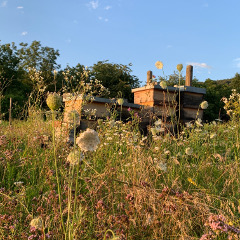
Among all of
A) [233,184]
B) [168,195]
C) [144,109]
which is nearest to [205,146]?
[233,184]

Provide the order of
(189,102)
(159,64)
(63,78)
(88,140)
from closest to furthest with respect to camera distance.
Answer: (88,140), (159,64), (189,102), (63,78)

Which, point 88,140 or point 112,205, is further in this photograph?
point 112,205

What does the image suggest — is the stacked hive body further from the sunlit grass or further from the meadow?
the meadow

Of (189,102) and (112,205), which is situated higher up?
(189,102)

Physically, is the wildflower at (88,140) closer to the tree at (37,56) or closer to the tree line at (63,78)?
the tree line at (63,78)

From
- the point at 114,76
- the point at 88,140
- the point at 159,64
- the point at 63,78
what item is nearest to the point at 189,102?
the point at 159,64

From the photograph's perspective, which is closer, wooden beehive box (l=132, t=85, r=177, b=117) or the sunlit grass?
the sunlit grass

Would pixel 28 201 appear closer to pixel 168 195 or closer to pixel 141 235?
pixel 141 235

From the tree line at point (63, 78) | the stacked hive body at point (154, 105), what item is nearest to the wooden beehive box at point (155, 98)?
the stacked hive body at point (154, 105)

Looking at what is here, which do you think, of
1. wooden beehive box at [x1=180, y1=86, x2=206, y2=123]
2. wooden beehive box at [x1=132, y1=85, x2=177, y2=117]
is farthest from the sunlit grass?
wooden beehive box at [x1=180, y1=86, x2=206, y2=123]

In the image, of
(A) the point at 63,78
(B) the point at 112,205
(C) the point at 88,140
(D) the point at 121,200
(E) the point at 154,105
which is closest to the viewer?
(C) the point at 88,140

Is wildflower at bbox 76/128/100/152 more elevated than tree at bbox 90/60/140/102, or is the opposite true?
tree at bbox 90/60/140/102

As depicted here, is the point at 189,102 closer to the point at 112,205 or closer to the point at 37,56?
the point at 112,205

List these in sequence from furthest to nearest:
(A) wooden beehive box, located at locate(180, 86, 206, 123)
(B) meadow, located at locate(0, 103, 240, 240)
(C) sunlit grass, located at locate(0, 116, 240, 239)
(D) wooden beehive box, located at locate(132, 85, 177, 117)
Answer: (A) wooden beehive box, located at locate(180, 86, 206, 123) < (D) wooden beehive box, located at locate(132, 85, 177, 117) < (C) sunlit grass, located at locate(0, 116, 240, 239) < (B) meadow, located at locate(0, 103, 240, 240)
